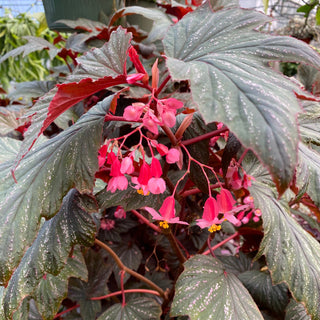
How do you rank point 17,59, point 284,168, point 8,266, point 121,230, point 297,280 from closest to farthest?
1. point 284,168
2. point 8,266
3. point 297,280
4. point 121,230
5. point 17,59

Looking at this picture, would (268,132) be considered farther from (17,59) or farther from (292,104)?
(17,59)

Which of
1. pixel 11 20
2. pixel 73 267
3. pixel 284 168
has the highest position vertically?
pixel 11 20

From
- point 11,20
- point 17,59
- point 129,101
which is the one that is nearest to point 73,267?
point 129,101

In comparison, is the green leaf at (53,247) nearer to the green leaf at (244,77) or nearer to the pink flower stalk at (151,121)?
the pink flower stalk at (151,121)

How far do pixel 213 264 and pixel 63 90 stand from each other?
429 millimetres

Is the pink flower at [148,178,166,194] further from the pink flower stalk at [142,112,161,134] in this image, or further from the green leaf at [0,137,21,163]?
the green leaf at [0,137,21,163]

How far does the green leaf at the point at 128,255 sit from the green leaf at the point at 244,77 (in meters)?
0.71

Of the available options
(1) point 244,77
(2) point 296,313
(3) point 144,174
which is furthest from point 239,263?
(1) point 244,77

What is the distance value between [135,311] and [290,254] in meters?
0.37

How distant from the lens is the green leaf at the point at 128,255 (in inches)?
35.9

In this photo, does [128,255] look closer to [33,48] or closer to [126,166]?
[126,166]

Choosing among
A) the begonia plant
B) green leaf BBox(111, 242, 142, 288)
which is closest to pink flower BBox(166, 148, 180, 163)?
the begonia plant

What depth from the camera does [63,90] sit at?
0.34 m

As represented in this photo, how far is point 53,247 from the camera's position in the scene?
1.58 ft
